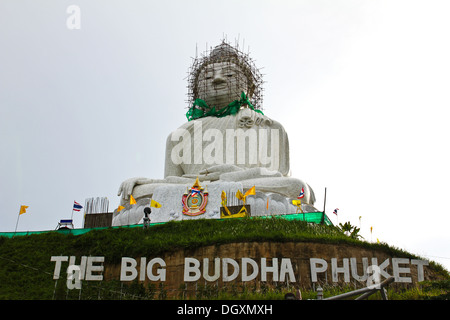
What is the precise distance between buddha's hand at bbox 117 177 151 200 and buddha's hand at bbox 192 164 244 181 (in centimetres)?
188

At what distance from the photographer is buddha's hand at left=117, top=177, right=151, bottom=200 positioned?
58.3ft

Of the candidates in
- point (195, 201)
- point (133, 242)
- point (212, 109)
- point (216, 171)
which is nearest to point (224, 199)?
point (195, 201)

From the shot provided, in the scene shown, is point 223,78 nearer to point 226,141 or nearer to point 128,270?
point 226,141

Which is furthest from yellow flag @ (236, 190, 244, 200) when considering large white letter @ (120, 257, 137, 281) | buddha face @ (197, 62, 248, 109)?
buddha face @ (197, 62, 248, 109)

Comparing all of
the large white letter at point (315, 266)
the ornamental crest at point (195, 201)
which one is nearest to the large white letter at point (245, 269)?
the large white letter at point (315, 266)

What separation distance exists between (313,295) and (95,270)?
469 cm

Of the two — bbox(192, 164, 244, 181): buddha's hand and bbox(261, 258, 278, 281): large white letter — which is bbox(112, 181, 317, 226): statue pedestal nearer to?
bbox(192, 164, 244, 181): buddha's hand

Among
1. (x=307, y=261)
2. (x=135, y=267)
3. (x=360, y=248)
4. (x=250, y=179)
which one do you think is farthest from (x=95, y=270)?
(x=250, y=179)

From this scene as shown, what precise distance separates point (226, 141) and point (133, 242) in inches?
322

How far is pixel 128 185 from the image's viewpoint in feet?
58.5

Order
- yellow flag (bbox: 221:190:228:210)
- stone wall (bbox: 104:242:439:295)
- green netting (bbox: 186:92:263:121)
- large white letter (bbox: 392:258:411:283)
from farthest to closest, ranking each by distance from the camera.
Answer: green netting (bbox: 186:92:263:121) < yellow flag (bbox: 221:190:228:210) < large white letter (bbox: 392:258:411:283) < stone wall (bbox: 104:242:439:295)

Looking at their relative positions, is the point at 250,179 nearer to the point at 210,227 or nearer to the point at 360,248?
the point at 210,227

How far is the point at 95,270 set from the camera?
1148 centimetres
